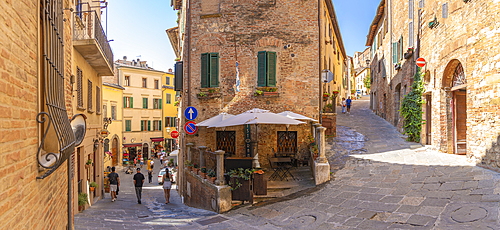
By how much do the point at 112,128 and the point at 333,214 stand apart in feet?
100

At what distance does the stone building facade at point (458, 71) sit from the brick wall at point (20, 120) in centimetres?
968

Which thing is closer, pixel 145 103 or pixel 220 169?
pixel 220 169

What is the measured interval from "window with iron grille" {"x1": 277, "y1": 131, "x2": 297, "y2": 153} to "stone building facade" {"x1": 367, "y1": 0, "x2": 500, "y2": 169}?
5.45m

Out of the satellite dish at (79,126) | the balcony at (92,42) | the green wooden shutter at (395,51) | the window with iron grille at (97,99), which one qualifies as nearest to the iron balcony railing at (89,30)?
the balcony at (92,42)

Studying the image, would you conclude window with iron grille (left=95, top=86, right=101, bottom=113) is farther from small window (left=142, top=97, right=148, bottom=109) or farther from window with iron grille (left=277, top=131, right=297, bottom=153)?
small window (left=142, top=97, right=148, bottom=109)

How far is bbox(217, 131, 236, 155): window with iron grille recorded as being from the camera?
13.4 metres

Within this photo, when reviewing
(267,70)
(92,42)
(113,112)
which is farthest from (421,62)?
(113,112)

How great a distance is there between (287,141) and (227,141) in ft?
8.75

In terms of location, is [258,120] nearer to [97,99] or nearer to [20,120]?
[20,120]

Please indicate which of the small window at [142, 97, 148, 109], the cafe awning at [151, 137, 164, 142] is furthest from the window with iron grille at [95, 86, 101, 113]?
the cafe awning at [151, 137, 164, 142]

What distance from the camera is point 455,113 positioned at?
428 inches

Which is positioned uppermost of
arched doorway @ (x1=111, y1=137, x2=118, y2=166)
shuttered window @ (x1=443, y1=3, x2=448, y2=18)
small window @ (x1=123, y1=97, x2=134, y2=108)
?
shuttered window @ (x1=443, y1=3, x2=448, y2=18)

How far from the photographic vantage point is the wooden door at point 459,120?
428 inches

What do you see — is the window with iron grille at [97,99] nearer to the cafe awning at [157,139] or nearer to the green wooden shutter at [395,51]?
the green wooden shutter at [395,51]
